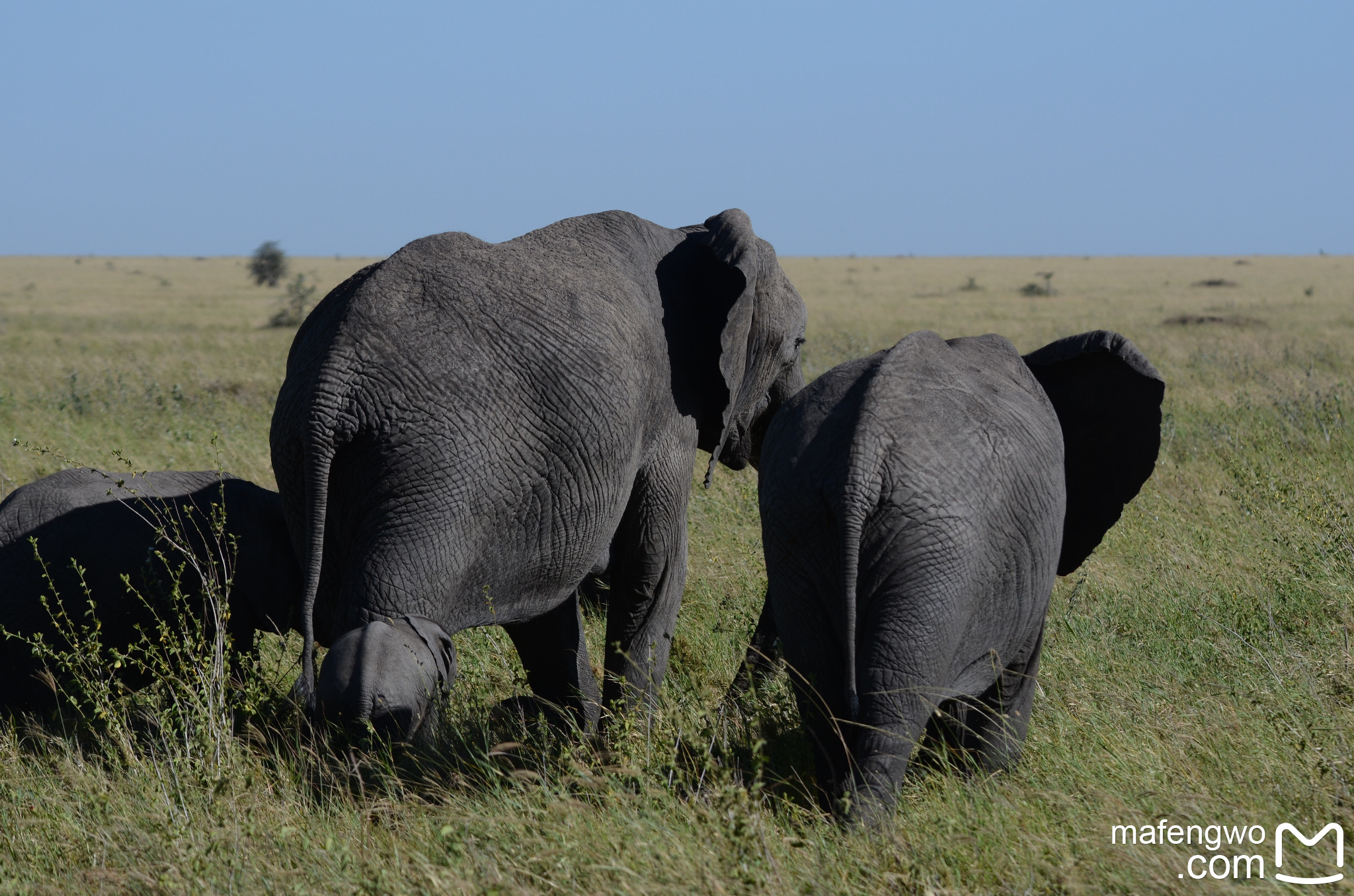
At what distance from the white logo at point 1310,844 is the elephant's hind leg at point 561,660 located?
236 centimetres

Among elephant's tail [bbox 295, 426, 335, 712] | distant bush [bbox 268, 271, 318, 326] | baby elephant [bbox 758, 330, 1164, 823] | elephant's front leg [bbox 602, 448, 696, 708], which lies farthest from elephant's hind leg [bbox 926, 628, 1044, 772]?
distant bush [bbox 268, 271, 318, 326]

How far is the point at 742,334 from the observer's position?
4559 mm

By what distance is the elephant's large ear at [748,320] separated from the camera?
4418 mm

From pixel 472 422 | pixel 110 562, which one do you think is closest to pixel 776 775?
pixel 472 422

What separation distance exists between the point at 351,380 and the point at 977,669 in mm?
1979

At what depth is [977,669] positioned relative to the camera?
3488mm

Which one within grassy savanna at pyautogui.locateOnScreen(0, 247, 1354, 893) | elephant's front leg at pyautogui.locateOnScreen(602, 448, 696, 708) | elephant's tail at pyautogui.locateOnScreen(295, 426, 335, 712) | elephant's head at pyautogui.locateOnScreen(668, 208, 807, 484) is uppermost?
elephant's head at pyautogui.locateOnScreen(668, 208, 807, 484)

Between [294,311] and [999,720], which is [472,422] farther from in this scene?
[294,311]

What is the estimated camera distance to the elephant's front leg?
4.38m

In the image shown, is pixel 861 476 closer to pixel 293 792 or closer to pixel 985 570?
pixel 985 570

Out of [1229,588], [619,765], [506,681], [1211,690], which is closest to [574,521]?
[619,765]

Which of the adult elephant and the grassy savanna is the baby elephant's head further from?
the grassy savanna

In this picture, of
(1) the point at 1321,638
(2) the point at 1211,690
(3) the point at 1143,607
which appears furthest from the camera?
(3) the point at 1143,607

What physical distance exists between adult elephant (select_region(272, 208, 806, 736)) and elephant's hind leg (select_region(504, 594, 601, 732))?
0.34 meters
